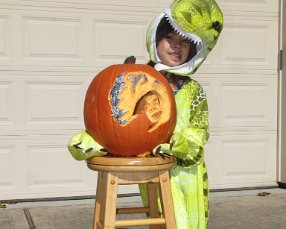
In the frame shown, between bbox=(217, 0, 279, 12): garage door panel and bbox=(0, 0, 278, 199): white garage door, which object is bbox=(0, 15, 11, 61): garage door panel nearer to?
bbox=(0, 0, 278, 199): white garage door

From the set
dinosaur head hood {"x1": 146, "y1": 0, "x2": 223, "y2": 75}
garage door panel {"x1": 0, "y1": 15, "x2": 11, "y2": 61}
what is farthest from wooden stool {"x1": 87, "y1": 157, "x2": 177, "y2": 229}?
garage door panel {"x1": 0, "y1": 15, "x2": 11, "y2": 61}

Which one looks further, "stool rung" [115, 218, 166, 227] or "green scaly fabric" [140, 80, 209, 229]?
"green scaly fabric" [140, 80, 209, 229]

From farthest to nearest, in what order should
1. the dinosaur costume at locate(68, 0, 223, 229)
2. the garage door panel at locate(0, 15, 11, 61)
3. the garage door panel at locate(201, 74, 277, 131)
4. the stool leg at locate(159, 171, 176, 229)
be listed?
the garage door panel at locate(201, 74, 277, 131)
the garage door panel at locate(0, 15, 11, 61)
the dinosaur costume at locate(68, 0, 223, 229)
the stool leg at locate(159, 171, 176, 229)

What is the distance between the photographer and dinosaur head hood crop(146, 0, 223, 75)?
248 cm

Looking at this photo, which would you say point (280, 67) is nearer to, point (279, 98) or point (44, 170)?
point (279, 98)

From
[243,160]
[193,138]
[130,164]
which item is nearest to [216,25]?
[193,138]

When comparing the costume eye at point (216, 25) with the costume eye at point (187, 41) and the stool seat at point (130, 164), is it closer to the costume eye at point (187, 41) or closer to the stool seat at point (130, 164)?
the costume eye at point (187, 41)

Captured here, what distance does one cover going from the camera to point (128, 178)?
231cm

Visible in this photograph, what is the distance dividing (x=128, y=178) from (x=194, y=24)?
75cm

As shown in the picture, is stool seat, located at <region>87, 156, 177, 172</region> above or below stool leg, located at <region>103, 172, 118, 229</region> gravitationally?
above

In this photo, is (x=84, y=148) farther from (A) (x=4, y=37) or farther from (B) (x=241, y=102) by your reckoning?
(B) (x=241, y=102)

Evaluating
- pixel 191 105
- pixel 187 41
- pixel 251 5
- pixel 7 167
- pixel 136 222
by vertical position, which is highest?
pixel 251 5

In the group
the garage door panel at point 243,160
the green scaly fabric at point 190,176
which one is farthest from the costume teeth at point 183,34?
the garage door panel at point 243,160

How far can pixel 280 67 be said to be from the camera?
569 centimetres
